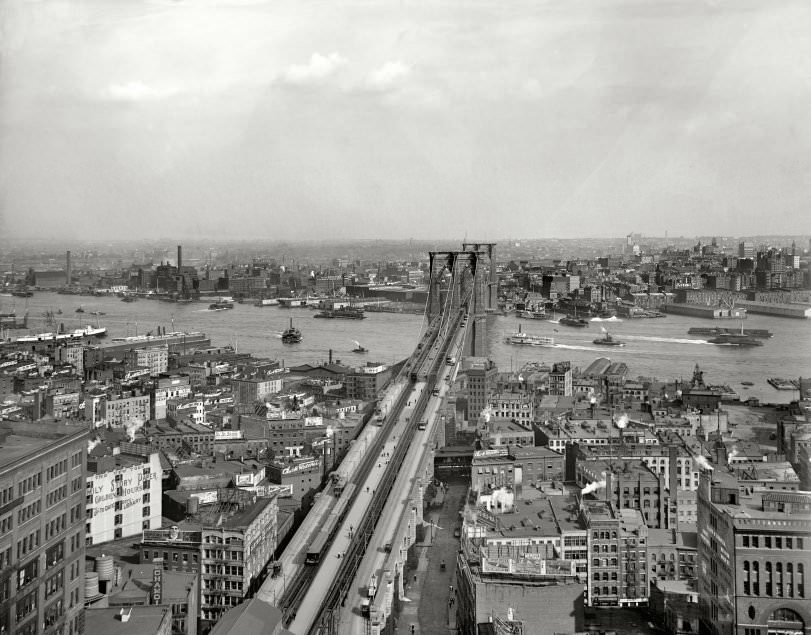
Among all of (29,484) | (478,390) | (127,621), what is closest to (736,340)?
(478,390)

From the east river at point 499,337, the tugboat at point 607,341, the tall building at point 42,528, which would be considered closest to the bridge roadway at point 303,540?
the tall building at point 42,528

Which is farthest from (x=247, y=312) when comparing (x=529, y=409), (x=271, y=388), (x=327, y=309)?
(x=529, y=409)

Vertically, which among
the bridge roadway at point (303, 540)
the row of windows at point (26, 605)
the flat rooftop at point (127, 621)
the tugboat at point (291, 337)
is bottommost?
the tugboat at point (291, 337)

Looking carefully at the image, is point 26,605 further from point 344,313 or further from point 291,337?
point 344,313

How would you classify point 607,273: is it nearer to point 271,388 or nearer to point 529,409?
point 271,388

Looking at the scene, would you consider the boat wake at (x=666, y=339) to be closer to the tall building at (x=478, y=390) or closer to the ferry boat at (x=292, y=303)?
the tall building at (x=478, y=390)

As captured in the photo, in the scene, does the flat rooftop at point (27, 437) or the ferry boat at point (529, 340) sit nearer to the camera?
the flat rooftop at point (27, 437)
